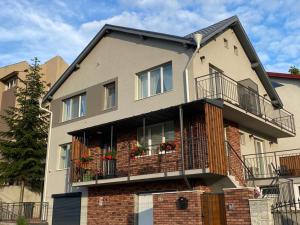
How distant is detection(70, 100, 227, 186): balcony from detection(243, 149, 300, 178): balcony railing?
13.3 ft

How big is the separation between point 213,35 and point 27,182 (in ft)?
49.0

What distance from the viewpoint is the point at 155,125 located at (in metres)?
15.9

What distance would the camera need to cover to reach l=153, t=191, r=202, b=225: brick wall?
1065cm

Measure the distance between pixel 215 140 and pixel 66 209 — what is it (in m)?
9.30

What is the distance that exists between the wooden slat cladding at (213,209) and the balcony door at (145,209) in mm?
4501

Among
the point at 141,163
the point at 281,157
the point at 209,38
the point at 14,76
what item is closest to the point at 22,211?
the point at 141,163

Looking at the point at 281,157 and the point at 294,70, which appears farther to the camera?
the point at 294,70

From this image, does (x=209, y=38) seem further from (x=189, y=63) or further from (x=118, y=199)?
(x=118, y=199)

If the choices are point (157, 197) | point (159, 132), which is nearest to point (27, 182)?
point (159, 132)

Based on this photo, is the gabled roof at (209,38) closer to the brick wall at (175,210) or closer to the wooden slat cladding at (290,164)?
the wooden slat cladding at (290,164)

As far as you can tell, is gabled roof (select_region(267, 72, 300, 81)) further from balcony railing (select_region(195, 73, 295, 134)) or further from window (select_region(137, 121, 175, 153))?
window (select_region(137, 121, 175, 153))

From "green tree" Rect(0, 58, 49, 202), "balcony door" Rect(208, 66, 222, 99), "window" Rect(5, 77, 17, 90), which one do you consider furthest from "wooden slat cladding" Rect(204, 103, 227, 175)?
"window" Rect(5, 77, 17, 90)

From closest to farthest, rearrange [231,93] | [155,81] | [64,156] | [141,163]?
[141,163]
[231,93]
[155,81]
[64,156]

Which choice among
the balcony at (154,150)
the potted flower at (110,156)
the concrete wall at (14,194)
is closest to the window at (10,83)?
the concrete wall at (14,194)
